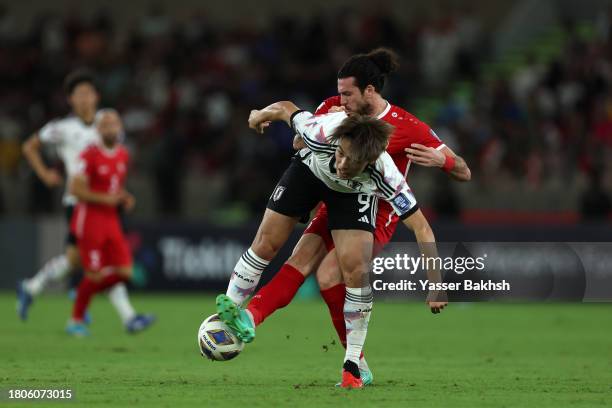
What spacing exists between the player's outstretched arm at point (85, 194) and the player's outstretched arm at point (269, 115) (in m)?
4.81

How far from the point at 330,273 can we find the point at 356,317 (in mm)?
369

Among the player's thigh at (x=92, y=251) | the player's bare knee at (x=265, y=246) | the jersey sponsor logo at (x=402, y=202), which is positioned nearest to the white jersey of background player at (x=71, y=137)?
the player's thigh at (x=92, y=251)

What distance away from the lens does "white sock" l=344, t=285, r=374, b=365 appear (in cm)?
809

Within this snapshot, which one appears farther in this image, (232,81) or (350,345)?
(232,81)

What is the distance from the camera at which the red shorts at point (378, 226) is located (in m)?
8.40

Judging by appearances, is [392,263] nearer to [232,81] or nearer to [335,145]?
[335,145]

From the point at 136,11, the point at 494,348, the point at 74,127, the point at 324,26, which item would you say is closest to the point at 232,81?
the point at 324,26

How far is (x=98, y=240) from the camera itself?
1259 cm

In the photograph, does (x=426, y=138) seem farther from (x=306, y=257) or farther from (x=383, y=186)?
(x=306, y=257)

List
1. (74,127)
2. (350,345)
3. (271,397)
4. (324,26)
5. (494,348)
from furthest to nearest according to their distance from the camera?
1. (324,26)
2. (74,127)
3. (494,348)
4. (350,345)
5. (271,397)

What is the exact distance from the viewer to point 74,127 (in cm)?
1325

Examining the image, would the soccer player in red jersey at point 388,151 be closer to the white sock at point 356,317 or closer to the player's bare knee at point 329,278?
the player's bare knee at point 329,278

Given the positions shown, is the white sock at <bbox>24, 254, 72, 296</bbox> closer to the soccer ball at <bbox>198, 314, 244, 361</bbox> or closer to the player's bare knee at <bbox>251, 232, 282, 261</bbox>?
the player's bare knee at <bbox>251, 232, 282, 261</bbox>

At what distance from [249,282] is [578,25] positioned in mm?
17899
